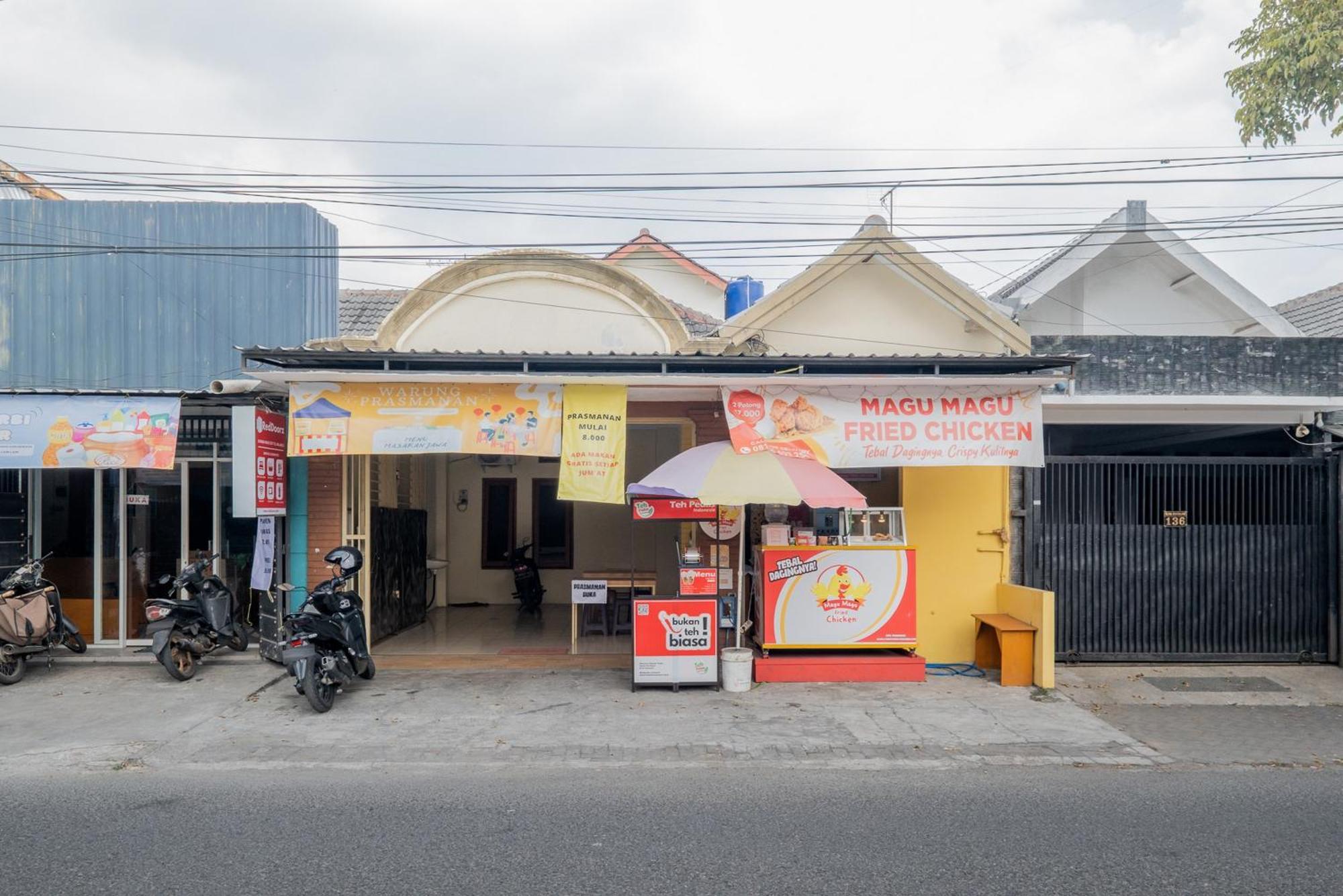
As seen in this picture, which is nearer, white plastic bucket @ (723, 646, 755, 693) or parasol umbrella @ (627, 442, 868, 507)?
parasol umbrella @ (627, 442, 868, 507)

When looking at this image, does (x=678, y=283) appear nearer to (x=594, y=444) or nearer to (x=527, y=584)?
(x=527, y=584)

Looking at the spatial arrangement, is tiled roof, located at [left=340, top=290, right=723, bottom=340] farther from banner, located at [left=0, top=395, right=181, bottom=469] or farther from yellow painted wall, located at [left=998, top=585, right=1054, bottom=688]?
yellow painted wall, located at [left=998, top=585, right=1054, bottom=688]

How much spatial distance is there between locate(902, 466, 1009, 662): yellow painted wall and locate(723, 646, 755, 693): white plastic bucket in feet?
7.89

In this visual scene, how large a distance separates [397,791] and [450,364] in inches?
177

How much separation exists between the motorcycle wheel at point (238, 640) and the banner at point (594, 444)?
13.7 ft

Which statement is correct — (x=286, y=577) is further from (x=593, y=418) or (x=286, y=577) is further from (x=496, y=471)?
(x=496, y=471)

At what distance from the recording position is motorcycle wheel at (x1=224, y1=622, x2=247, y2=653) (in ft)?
33.1

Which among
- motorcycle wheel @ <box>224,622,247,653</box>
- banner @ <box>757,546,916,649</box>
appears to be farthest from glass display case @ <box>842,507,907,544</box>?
motorcycle wheel @ <box>224,622,247,653</box>

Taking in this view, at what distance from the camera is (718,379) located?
30.0ft

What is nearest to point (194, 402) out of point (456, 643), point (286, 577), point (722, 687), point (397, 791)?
point (286, 577)

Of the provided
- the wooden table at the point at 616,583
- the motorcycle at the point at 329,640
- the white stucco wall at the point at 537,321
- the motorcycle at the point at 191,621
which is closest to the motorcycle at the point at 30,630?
the motorcycle at the point at 191,621

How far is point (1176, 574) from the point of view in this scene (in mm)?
10484

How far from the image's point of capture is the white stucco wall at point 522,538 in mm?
15750

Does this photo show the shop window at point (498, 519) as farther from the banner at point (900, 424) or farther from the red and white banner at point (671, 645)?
the banner at point (900, 424)
